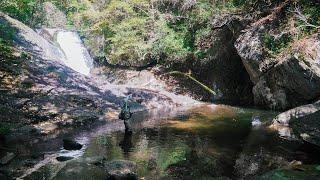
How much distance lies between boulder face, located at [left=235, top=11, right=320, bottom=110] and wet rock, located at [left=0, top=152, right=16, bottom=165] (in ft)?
42.2

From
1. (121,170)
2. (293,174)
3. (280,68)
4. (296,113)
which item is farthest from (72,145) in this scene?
(280,68)

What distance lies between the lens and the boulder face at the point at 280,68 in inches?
685

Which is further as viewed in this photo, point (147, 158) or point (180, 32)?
point (180, 32)

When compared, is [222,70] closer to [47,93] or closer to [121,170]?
[47,93]

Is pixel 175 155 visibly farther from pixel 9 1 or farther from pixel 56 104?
pixel 9 1

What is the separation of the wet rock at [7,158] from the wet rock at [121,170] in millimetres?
3280

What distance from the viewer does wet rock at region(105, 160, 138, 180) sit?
10367mm

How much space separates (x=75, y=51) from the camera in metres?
41.5

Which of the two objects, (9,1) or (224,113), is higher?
(9,1)

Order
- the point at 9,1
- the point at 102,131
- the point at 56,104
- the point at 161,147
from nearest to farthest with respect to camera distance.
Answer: the point at 161,147 < the point at 102,131 < the point at 9,1 < the point at 56,104

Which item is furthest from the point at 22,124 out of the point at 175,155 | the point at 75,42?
the point at 75,42

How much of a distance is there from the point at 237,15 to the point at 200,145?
1155cm

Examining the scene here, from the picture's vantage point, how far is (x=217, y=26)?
2592cm

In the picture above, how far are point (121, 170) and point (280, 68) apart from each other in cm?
1265
